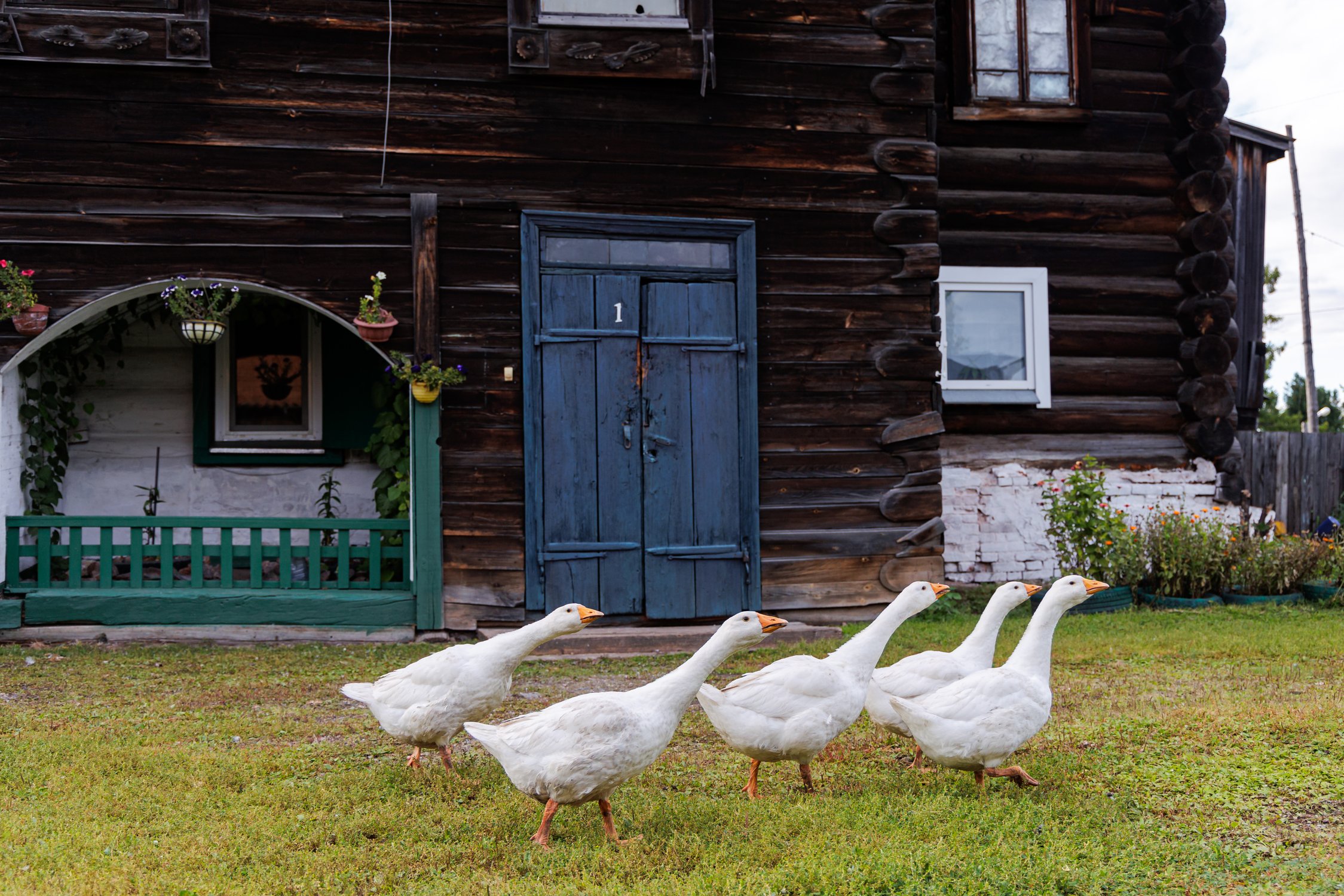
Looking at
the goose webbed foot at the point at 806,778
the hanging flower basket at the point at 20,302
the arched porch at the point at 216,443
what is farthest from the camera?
the arched porch at the point at 216,443

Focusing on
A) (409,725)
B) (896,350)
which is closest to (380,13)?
(896,350)

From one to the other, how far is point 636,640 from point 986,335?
17.1ft

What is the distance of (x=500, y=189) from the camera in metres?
8.23

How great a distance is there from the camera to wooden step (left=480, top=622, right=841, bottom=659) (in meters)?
7.90

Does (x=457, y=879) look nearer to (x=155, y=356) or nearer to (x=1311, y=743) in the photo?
(x=1311, y=743)

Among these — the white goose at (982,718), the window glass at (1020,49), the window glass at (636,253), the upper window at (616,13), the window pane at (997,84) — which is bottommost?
the white goose at (982,718)

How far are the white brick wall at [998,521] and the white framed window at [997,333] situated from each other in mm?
774

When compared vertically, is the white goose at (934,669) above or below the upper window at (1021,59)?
below

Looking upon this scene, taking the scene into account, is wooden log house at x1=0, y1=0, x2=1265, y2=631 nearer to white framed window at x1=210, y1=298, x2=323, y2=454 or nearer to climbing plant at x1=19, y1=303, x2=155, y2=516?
climbing plant at x1=19, y1=303, x2=155, y2=516

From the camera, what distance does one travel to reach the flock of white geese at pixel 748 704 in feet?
12.2

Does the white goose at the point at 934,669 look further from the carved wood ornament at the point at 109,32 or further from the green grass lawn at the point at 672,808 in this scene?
the carved wood ornament at the point at 109,32

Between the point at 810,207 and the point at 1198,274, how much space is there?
484 cm

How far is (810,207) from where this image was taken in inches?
343

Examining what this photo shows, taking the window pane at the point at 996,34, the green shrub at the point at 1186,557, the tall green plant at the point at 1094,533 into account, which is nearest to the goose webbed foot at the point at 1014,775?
the tall green plant at the point at 1094,533
